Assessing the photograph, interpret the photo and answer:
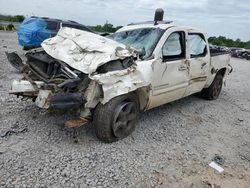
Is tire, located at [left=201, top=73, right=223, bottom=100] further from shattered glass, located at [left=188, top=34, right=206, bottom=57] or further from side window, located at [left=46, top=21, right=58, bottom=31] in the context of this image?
side window, located at [left=46, top=21, right=58, bottom=31]

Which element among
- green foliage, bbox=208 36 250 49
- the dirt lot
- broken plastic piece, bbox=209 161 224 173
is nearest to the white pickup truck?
the dirt lot

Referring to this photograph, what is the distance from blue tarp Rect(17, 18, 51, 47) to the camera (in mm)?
11281

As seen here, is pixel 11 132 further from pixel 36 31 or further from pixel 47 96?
pixel 36 31

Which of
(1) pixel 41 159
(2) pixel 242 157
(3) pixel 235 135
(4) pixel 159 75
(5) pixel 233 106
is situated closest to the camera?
(1) pixel 41 159

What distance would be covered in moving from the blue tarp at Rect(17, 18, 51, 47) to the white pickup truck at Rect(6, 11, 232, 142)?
669 centimetres

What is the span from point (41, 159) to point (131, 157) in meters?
1.18

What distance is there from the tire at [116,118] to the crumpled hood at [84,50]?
56 cm

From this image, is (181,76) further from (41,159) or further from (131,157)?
(41,159)

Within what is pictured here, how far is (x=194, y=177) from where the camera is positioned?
3646 millimetres

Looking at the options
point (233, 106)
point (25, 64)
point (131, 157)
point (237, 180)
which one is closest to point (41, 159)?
point (131, 157)

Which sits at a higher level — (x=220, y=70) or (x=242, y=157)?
(x=220, y=70)

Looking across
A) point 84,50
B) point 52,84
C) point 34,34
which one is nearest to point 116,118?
point 52,84

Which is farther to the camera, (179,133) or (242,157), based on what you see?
(179,133)

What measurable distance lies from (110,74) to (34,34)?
27.5 ft
